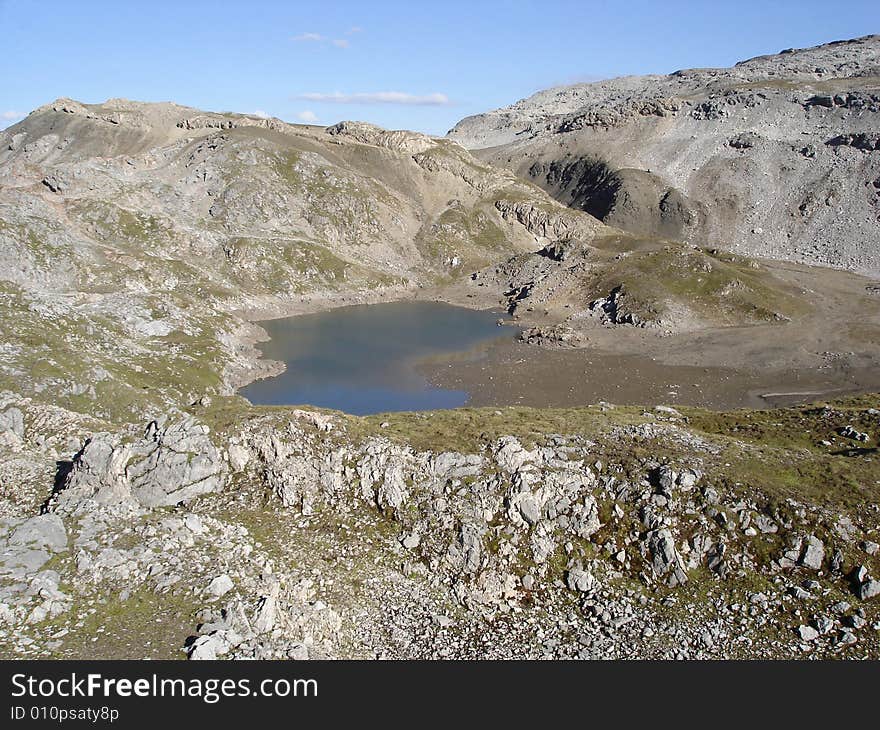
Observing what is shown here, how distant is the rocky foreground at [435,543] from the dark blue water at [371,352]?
38.3 meters

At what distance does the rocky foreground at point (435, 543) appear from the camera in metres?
26.4

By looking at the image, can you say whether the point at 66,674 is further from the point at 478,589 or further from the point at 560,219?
the point at 560,219

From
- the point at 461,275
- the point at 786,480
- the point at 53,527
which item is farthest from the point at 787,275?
the point at 53,527

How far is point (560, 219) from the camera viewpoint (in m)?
176

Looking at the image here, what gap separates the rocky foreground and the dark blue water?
38.3 m

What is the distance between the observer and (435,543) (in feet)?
108

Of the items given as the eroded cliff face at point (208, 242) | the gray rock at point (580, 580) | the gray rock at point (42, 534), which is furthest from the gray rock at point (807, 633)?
the eroded cliff face at point (208, 242)

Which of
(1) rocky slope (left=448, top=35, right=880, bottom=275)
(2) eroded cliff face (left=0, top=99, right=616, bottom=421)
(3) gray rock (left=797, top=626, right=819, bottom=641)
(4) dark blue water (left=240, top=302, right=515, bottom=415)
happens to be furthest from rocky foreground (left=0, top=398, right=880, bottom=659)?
(1) rocky slope (left=448, top=35, right=880, bottom=275)

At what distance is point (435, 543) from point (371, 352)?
70.8m

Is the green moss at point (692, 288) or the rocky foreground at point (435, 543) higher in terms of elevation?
the green moss at point (692, 288)

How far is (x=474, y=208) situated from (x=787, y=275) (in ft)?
280

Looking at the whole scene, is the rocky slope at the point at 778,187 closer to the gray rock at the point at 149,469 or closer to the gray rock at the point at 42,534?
the gray rock at the point at 149,469

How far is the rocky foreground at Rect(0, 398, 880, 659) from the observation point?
1038 inches

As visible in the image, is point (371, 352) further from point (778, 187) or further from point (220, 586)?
point (778, 187)
